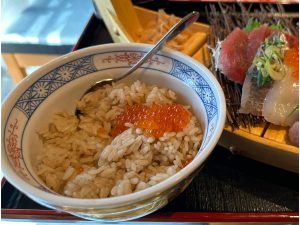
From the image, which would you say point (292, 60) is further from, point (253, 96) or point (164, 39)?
point (164, 39)

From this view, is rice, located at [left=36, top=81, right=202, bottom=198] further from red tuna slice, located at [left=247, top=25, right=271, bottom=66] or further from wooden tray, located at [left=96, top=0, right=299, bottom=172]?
red tuna slice, located at [left=247, top=25, right=271, bottom=66]

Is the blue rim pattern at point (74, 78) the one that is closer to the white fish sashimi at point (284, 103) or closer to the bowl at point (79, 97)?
the bowl at point (79, 97)

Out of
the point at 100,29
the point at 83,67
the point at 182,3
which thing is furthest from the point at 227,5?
the point at 83,67

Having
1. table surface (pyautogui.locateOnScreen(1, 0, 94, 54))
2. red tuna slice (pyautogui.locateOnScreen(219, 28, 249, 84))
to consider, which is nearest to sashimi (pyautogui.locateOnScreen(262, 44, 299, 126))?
red tuna slice (pyautogui.locateOnScreen(219, 28, 249, 84))

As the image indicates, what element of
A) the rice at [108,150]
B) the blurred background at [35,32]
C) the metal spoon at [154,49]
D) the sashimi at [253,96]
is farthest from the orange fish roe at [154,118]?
the blurred background at [35,32]

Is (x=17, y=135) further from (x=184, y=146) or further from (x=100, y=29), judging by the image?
(x=100, y=29)

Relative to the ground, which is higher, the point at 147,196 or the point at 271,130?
the point at 147,196
